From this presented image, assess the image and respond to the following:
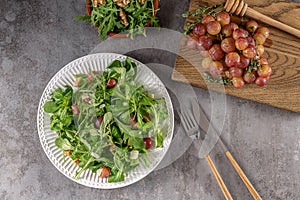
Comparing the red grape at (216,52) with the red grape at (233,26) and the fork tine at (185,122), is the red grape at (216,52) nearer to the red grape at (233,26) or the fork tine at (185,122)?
the red grape at (233,26)

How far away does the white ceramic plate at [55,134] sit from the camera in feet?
5.08

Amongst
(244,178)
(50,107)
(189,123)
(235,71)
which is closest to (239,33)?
(235,71)

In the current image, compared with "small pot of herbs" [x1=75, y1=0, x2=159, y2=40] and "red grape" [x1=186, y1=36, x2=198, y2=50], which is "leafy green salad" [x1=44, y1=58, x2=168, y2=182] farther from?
"red grape" [x1=186, y1=36, x2=198, y2=50]

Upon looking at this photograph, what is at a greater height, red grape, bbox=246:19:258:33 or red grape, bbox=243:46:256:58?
red grape, bbox=246:19:258:33

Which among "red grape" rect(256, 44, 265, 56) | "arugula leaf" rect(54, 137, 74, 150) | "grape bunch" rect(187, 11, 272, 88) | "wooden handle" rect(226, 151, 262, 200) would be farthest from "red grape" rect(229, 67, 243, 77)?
"arugula leaf" rect(54, 137, 74, 150)

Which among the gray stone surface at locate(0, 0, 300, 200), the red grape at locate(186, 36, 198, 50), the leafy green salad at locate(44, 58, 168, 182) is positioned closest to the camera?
the leafy green salad at locate(44, 58, 168, 182)

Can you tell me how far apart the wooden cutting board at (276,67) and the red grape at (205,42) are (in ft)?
0.19

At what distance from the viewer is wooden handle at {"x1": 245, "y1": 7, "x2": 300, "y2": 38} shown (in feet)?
5.11

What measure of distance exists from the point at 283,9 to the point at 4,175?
1.40 m

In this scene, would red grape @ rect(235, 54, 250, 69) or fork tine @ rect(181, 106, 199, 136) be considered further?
fork tine @ rect(181, 106, 199, 136)

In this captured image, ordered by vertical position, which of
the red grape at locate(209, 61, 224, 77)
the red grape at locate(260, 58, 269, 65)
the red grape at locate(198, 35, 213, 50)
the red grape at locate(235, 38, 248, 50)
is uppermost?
the red grape at locate(235, 38, 248, 50)

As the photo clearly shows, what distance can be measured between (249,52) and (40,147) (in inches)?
38.2

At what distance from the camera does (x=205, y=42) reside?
152cm

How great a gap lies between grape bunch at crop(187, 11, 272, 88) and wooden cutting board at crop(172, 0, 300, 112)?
5 centimetres
